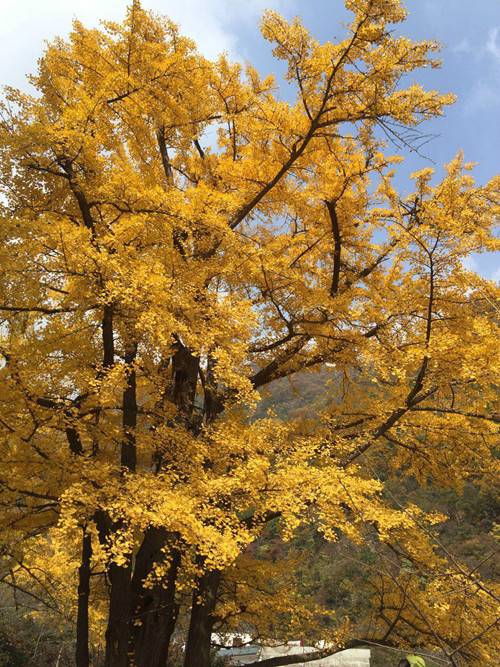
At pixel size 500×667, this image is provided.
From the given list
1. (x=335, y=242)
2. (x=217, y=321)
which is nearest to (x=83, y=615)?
(x=217, y=321)

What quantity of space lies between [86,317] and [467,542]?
1656 centimetres

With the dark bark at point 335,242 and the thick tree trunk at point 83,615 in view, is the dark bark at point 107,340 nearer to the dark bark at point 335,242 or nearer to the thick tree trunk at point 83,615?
the thick tree trunk at point 83,615

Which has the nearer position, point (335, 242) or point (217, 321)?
point (217, 321)

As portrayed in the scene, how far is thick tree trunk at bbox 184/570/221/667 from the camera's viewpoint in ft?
18.5

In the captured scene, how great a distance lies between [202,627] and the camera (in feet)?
18.8

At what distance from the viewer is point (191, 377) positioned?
6.44 meters

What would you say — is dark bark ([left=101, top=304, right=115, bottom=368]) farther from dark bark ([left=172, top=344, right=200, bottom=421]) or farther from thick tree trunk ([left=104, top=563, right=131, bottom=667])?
thick tree trunk ([left=104, top=563, right=131, bottom=667])

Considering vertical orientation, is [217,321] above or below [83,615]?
above

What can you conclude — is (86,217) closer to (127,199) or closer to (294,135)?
(127,199)

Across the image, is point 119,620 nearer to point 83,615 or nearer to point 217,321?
point 83,615

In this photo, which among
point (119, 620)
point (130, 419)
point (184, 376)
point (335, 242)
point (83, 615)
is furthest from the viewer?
point (184, 376)

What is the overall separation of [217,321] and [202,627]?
4072 mm

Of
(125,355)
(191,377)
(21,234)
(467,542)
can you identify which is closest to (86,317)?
(125,355)

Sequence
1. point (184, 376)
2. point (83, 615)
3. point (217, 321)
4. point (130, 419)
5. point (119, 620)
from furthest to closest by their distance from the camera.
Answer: point (184, 376) → point (83, 615) → point (130, 419) → point (119, 620) → point (217, 321)
